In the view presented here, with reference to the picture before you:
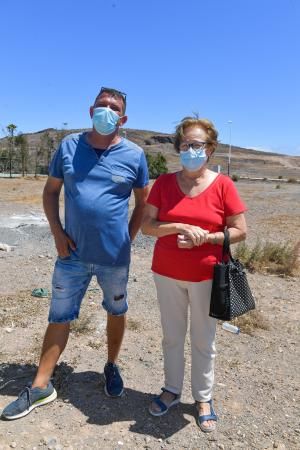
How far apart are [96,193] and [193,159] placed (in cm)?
65

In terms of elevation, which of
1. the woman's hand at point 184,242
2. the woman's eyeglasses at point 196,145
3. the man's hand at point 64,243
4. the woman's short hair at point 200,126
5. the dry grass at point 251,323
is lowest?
the dry grass at point 251,323

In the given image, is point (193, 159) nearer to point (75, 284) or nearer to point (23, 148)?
point (75, 284)

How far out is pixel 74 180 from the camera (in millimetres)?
2986

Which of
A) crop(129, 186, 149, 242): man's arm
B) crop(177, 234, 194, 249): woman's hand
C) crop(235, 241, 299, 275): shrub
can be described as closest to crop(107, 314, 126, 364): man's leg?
crop(129, 186, 149, 242): man's arm

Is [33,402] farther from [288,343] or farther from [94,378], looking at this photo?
[288,343]

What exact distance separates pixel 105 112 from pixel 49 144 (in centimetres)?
6852

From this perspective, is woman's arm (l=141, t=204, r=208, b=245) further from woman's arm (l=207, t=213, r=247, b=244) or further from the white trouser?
the white trouser

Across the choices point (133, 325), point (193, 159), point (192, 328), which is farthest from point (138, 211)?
point (133, 325)

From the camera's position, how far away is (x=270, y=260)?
780 cm

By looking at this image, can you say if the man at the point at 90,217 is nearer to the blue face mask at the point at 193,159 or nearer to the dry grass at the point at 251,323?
the blue face mask at the point at 193,159

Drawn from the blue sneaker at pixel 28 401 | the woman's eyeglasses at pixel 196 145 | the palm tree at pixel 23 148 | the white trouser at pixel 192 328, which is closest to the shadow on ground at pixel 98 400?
the blue sneaker at pixel 28 401

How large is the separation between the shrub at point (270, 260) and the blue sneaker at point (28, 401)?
187 inches

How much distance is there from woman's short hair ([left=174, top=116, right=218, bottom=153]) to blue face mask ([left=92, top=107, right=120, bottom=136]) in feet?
1.37

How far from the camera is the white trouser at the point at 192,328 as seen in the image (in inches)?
116
